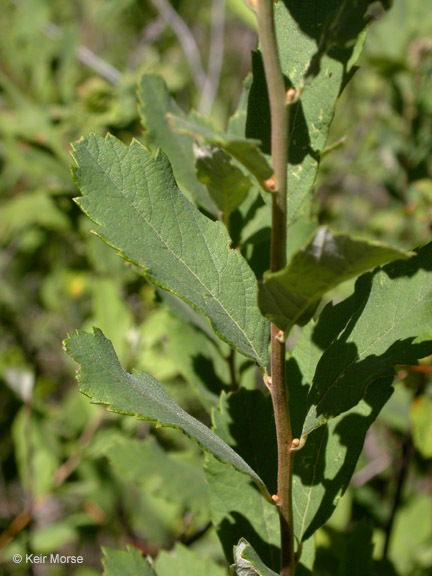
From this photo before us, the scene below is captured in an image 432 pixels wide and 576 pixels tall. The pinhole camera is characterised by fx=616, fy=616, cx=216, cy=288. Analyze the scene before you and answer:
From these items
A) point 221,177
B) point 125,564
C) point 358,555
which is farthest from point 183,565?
point 221,177

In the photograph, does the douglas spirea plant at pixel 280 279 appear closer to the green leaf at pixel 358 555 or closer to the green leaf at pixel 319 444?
the green leaf at pixel 319 444

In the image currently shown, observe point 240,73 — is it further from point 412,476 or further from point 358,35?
point 358,35

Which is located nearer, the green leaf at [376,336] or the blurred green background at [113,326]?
the green leaf at [376,336]

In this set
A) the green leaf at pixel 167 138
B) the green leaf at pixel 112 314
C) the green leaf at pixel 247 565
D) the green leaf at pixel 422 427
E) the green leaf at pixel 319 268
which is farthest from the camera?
the green leaf at pixel 112 314

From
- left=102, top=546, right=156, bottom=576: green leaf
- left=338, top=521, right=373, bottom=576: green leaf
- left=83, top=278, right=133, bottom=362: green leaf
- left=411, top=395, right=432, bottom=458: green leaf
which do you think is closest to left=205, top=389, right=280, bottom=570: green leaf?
left=102, top=546, right=156, bottom=576: green leaf

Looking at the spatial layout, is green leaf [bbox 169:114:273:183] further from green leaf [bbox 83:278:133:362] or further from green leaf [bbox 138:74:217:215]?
green leaf [bbox 83:278:133:362]

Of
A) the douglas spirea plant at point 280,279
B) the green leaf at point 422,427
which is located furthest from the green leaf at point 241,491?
Result: the green leaf at point 422,427

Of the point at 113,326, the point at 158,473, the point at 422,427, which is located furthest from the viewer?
Result: the point at 113,326

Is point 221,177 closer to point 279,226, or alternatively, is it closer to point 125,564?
point 279,226
